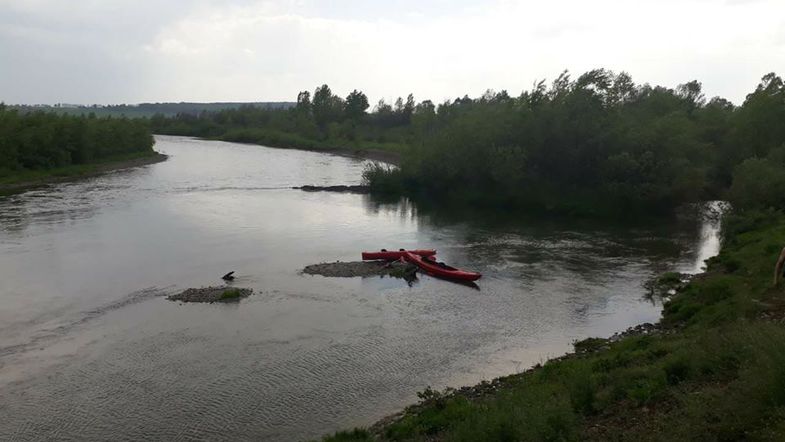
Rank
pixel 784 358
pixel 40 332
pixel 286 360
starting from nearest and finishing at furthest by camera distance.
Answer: pixel 784 358 → pixel 286 360 → pixel 40 332

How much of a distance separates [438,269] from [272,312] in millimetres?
9012

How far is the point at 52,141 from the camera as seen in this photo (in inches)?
2501

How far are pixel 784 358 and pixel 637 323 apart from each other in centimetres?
1421

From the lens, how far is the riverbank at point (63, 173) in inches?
2156

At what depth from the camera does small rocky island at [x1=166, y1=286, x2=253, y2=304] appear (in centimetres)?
2419

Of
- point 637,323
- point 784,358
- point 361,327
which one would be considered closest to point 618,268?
point 637,323

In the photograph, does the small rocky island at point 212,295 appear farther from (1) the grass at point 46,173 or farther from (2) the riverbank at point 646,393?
(1) the grass at point 46,173

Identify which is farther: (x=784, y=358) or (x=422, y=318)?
→ (x=422, y=318)

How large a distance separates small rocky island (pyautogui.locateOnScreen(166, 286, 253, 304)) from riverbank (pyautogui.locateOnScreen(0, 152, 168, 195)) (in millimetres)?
36079

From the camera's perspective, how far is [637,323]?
2122 cm

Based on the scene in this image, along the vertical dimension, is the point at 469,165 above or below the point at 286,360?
above

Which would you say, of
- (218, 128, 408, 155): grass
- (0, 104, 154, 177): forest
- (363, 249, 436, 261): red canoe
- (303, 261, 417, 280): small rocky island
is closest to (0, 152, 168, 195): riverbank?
(0, 104, 154, 177): forest

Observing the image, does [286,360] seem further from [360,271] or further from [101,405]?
[360,271]

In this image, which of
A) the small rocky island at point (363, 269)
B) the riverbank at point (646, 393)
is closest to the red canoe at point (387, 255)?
the small rocky island at point (363, 269)
